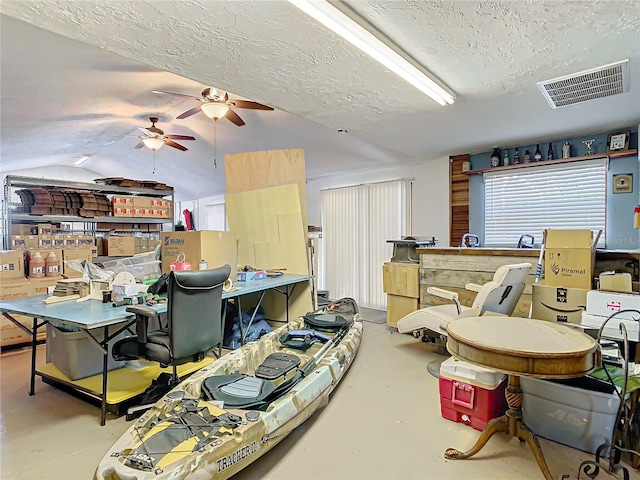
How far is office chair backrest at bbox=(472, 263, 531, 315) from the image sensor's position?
2.76 metres

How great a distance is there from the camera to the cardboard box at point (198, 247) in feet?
12.3

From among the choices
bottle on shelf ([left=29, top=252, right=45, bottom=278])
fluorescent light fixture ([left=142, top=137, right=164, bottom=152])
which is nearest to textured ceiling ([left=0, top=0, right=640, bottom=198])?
fluorescent light fixture ([left=142, top=137, right=164, bottom=152])

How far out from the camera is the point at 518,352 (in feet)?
5.20

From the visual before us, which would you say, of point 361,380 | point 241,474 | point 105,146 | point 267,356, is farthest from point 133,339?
point 105,146

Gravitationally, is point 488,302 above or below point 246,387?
above

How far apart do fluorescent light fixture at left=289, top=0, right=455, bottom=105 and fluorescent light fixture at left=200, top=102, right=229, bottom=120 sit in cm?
230

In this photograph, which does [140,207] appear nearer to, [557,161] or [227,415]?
[227,415]

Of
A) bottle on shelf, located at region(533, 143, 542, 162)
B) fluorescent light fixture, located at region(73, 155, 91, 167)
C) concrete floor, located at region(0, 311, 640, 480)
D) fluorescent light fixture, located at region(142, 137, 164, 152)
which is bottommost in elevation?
concrete floor, located at region(0, 311, 640, 480)

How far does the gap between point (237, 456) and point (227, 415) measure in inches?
8.8

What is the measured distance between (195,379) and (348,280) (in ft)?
15.1

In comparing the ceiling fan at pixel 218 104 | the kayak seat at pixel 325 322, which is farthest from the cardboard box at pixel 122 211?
the kayak seat at pixel 325 322

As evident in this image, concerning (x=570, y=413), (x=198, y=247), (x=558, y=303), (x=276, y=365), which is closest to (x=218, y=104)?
(x=198, y=247)

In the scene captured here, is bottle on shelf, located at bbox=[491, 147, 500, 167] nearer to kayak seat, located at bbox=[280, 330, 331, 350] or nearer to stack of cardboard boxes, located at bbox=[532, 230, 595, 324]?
stack of cardboard boxes, located at bbox=[532, 230, 595, 324]

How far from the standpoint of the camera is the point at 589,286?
2717 millimetres
